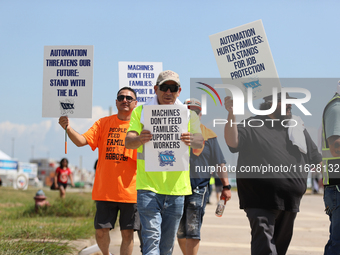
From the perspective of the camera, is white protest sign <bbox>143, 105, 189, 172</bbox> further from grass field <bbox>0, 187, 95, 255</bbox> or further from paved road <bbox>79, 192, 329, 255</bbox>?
paved road <bbox>79, 192, 329, 255</bbox>

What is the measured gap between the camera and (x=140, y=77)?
6883mm

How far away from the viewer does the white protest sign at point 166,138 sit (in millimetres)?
4012

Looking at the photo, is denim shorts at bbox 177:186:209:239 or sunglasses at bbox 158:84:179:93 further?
denim shorts at bbox 177:186:209:239

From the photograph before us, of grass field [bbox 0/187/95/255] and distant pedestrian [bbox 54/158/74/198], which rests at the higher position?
distant pedestrian [bbox 54/158/74/198]

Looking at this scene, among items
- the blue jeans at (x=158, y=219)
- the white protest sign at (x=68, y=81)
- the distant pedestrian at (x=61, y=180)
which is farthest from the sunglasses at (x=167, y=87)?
the distant pedestrian at (x=61, y=180)

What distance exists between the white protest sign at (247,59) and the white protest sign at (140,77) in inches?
96.2

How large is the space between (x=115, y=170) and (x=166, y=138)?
1.32 m

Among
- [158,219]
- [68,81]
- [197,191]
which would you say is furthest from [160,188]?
[68,81]

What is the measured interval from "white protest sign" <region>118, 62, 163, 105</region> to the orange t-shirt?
1631 millimetres

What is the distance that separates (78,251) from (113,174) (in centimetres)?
177

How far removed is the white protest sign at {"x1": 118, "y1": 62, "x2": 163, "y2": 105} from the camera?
6832 mm

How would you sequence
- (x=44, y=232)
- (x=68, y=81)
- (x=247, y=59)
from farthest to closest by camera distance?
(x=44, y=232)
(x=68, y=81)
(x=247, y=59)

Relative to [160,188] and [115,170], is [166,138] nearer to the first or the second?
[160,188]

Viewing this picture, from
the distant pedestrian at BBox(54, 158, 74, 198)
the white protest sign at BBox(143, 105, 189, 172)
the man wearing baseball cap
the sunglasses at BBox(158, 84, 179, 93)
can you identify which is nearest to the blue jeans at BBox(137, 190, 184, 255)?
the white protest sign at BBox(143, 105, 189, 172)
